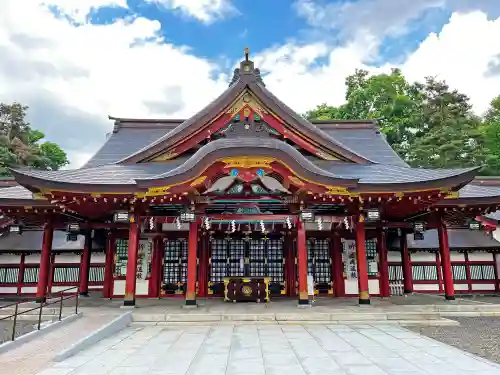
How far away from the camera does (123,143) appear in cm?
1653

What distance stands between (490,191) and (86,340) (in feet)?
42.0

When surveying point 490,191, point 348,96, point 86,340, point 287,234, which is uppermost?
point 348,96

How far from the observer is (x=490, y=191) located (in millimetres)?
11672

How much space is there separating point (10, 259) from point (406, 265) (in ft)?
55.1

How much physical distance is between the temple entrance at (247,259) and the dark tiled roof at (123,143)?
19.4 feet

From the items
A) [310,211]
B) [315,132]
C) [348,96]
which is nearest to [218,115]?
[315,132]

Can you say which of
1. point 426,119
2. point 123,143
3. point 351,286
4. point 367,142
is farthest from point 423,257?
point 426,119

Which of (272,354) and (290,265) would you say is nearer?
(272,354)

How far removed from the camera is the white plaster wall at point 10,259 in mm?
14688

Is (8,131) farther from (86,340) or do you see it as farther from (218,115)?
(86,340)

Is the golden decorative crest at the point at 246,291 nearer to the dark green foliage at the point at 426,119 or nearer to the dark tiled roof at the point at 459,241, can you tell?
the dark tiled roof at the point at 459,241

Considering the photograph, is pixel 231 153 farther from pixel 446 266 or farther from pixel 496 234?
pixel 496 234

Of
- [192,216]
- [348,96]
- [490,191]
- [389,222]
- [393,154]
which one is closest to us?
[192,216]

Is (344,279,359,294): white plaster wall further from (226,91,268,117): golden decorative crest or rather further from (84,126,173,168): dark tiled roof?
(84,126,173,168): dark tiled roof
